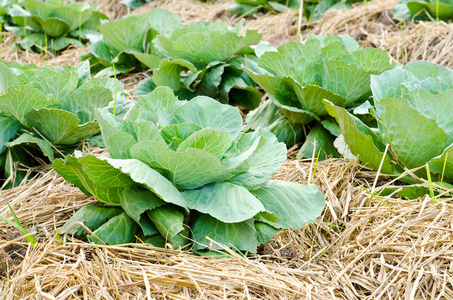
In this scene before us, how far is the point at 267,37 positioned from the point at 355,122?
6.97ft

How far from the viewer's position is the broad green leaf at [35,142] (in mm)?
2047

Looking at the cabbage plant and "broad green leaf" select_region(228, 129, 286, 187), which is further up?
"broad green leaf" select_region(228, 129, 286, 187)

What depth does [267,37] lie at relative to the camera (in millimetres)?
3867

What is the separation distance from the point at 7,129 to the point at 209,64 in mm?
1245

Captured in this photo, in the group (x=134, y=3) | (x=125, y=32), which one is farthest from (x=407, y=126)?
(x=134, y=3)

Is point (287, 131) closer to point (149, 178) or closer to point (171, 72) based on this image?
point (171, 72)

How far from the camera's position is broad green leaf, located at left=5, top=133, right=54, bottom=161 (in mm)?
2047

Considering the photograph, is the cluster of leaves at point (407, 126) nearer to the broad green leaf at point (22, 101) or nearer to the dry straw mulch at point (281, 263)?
the dry straw mulch at point (281, 263)

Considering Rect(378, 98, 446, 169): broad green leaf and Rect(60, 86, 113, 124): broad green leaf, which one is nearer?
Rect(378, 98, 446, 169): broad green leaf

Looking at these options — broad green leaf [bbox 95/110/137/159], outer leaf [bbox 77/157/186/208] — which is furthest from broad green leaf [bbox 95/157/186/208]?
broad green leaf [bbox 95/110/137/159]

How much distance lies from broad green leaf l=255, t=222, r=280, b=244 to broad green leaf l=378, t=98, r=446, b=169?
Answer: 67 cm

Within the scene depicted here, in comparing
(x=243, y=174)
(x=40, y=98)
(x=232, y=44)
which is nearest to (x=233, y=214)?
(x=243, y=174)

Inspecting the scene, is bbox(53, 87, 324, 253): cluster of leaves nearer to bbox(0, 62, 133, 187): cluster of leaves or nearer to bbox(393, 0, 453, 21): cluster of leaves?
bbox(0, 62, 133, 187): cluster of leaves

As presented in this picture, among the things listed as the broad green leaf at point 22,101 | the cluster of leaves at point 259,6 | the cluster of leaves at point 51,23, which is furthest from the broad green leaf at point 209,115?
the cluster of leaves at point 259,6
